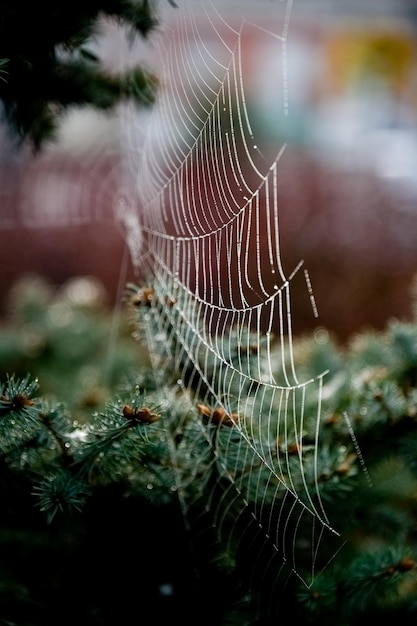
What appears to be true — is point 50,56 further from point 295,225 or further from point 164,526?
point 295,225

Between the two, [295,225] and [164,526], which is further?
[295,225]

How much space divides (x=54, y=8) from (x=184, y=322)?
1.54 ft

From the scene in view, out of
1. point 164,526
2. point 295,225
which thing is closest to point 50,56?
point 164,526

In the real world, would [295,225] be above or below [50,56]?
below

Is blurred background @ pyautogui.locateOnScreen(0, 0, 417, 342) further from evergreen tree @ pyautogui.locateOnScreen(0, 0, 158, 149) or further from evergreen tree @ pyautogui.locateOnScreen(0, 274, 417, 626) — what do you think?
evergreen tree @ pyautogui.locateOnScreen(0, 274, 417, 626)

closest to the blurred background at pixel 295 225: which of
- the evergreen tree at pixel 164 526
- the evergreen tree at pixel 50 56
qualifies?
the evergreen tree at pixel 50 56

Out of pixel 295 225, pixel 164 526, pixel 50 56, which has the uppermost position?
pixel 50 56

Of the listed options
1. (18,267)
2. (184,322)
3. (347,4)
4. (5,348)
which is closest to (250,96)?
(347,4)

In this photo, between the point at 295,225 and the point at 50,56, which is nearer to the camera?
the point at 50,56

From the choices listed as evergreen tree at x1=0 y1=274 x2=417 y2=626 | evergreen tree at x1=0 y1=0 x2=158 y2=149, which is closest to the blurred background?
evergreen tree at x1=0 y1=0 x2=158 y2=149

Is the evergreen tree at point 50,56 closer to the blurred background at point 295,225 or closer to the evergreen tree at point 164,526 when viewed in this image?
the evergreen tree at point 164,526

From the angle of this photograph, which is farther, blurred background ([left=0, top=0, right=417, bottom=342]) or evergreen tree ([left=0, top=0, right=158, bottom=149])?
blurred background ([left=0, top=0, right=417, bottom=342])

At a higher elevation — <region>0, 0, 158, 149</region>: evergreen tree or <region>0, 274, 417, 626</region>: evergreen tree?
<region>0, 0, 158, 149</region>: evergreen tree

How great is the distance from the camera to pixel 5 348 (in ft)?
5.37
